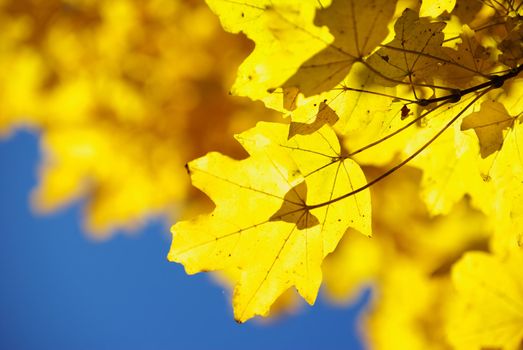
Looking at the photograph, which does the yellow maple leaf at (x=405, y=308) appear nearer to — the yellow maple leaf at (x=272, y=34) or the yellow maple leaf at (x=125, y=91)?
the yellow maple leaf at (x=125, y=91)

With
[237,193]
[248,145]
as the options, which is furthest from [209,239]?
[248,145]

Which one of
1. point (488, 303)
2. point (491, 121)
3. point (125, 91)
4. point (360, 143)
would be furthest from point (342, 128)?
point (125, 91)

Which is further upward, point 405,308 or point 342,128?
point 342,128

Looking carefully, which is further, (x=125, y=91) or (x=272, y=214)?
(x=125, y=91)

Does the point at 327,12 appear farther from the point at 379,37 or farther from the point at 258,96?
the point at 258,96

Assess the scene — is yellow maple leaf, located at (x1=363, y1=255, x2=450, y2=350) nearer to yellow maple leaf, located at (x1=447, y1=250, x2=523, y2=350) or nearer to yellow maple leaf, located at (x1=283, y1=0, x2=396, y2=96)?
yellow maple leaf, located at (x1=447, y1=250, x2=523, y2=350)

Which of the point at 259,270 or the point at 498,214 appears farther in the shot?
the point at 498,214

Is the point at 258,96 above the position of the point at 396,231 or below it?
above

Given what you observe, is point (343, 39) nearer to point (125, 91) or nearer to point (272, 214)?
point (272, 214)
